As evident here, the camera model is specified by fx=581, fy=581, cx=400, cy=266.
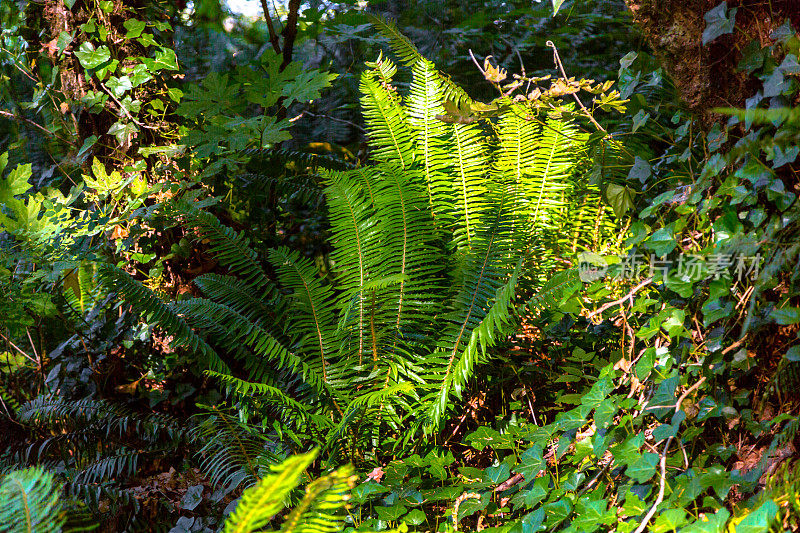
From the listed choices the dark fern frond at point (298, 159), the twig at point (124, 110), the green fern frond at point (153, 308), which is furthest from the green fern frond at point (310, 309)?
the twig at point (124, 110)

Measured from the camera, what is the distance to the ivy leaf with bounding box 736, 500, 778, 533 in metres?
0.90

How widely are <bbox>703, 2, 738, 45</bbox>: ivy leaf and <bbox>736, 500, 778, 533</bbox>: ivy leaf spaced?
881 mm

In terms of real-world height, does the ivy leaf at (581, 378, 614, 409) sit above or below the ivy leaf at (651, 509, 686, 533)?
above

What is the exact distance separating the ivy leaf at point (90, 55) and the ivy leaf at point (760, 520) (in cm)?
248

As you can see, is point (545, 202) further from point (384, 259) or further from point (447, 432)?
point (447, 432)

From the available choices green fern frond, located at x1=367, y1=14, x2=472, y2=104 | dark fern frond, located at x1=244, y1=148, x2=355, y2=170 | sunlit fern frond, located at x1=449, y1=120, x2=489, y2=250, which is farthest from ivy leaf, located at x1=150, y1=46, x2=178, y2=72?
sunlit fern frond, located at x1=449, y1=120, x2=489, y2=250

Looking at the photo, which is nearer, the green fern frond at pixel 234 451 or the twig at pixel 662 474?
the twig at pixel 662 474

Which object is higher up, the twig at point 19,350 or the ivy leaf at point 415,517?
the twig at point 19,350

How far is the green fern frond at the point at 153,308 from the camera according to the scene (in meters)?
1.69

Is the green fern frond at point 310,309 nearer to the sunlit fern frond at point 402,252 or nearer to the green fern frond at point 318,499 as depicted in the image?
the sunlit fern frond at point 402,252

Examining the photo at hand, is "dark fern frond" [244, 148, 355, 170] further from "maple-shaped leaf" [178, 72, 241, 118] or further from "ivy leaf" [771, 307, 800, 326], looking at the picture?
"ivy leaf" [771, 307, 800, 326]

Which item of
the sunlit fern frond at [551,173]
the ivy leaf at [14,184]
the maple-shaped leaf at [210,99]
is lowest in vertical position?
the sunlit fern frond at [551,173]

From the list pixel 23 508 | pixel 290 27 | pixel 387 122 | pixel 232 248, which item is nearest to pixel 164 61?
pixel 290 27

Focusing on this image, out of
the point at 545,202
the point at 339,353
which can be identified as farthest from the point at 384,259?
the point at 545,202
